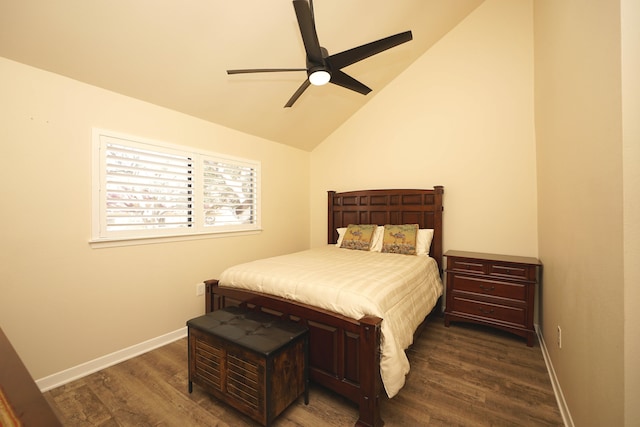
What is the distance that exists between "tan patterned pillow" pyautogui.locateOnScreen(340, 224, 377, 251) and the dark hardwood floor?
138cm

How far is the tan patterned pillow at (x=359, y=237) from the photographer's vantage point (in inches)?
134

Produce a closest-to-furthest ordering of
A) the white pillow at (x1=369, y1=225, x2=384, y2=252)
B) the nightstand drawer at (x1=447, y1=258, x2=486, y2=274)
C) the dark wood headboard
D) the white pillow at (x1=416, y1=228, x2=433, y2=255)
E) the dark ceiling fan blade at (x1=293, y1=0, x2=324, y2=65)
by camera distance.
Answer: the dark ceiling fan blade at (x1=293, y1=0, x2=324, y2=65), the nightstand drawer at (x1=447, y1=258, x2=486, y2=274), the white pillow at (x1=416, y1=228, x2=433, y2=255), the dark wood headboard, the white pillow at (x1=369, y1=225, x2=384, y2=252)

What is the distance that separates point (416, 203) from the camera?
3.43 metres

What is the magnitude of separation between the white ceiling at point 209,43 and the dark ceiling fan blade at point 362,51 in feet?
2.59

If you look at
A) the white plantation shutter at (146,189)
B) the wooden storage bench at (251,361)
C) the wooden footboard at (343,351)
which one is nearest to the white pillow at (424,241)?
the wooden footboard at (343,351)

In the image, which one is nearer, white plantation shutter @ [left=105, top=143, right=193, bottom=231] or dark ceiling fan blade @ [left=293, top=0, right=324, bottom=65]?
dark ceiling fan blade @ [left=293, top=0, right=324, bottom=65]

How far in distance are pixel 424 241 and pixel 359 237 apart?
31.6 inches

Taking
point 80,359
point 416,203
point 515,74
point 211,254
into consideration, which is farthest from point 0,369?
point 515,74

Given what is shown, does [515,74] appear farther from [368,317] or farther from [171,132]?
[171,132]

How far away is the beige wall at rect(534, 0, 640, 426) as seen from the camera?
3.30 feet

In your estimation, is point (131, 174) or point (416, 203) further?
point (416, 203)

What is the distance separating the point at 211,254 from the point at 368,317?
215 cm

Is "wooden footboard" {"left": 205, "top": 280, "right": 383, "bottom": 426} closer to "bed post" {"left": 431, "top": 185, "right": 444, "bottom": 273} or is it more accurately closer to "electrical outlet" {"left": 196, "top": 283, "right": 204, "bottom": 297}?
"electrical outlet" {"left": 196, "top": 283, "right": 204, "bottom": 297}

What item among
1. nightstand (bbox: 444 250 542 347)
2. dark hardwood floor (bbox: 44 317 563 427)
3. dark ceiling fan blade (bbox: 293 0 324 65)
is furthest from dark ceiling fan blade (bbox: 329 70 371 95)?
dark hardwood floor (bbox: 44 317 563 427)
